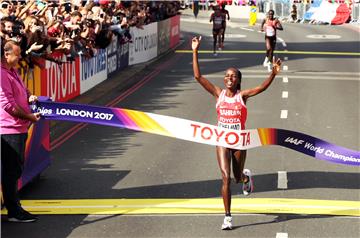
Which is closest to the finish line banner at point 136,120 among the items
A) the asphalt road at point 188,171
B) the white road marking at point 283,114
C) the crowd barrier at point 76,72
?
the crowd barrier at point 76,72

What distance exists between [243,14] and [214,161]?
65.6 metres

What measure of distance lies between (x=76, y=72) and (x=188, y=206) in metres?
11.4

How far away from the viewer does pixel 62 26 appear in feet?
64.8

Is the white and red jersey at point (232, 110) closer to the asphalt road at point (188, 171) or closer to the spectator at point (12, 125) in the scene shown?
the asphalt road at point (188, 171)

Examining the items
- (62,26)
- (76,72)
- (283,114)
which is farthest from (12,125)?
(76,72)

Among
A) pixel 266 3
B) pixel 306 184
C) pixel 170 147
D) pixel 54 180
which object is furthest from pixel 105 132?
pixel 266 3

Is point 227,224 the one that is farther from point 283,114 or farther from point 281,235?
point 283,114

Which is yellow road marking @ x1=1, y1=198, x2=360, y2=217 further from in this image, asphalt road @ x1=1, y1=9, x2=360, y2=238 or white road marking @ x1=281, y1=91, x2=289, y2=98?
white road marking @ x1=281, y1=91, x2=289, y2=98

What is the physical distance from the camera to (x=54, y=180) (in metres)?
13.3

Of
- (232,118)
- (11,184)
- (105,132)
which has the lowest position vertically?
(105,132)

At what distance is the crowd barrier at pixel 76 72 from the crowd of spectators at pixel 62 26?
1.20 ft

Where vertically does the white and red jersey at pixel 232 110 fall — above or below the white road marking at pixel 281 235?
above

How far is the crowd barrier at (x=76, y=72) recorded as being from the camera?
1244cm

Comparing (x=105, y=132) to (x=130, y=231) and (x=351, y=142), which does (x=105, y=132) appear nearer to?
(x=351, y=142)
